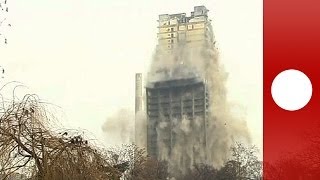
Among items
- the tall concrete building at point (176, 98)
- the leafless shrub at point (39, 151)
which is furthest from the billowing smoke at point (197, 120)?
the leafless shrub at point (39, 151)

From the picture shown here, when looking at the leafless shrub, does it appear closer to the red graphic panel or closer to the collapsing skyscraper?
the red graphic panel

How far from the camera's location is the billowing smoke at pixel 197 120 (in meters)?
9.52

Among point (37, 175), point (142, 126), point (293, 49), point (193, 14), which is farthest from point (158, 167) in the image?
point (37, 175)

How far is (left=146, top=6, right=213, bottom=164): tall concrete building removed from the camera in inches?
368

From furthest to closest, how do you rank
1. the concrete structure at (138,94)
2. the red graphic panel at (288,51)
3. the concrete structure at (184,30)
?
1. the concrete structure at (138,94)
2. the concrete structure at (184,30)
3. the red graphic panel at (288,51)

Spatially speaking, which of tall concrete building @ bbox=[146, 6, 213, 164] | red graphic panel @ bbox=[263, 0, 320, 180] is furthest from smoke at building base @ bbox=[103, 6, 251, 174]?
red graphic panel @ bbox=[263, 0, 320, 180]

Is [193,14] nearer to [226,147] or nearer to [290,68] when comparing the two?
[226,147]

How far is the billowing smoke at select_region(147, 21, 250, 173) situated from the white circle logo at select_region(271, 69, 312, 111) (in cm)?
464

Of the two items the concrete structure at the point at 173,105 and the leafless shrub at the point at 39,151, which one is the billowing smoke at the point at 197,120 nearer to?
the concrete structure at the point at 173,105

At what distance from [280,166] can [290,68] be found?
3.07m

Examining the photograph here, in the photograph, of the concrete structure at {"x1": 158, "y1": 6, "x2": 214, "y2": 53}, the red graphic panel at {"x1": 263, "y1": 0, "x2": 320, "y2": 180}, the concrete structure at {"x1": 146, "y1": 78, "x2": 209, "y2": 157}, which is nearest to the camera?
the red graphic panel at {"x1": 263, "y1": 0, "x2": 320, "y2": 180}

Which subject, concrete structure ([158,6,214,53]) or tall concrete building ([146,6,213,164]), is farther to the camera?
tall concrete building ([146,6,213,164])

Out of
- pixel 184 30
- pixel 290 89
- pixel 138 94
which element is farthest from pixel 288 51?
pixel 138 94

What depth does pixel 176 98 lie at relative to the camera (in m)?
10.4
